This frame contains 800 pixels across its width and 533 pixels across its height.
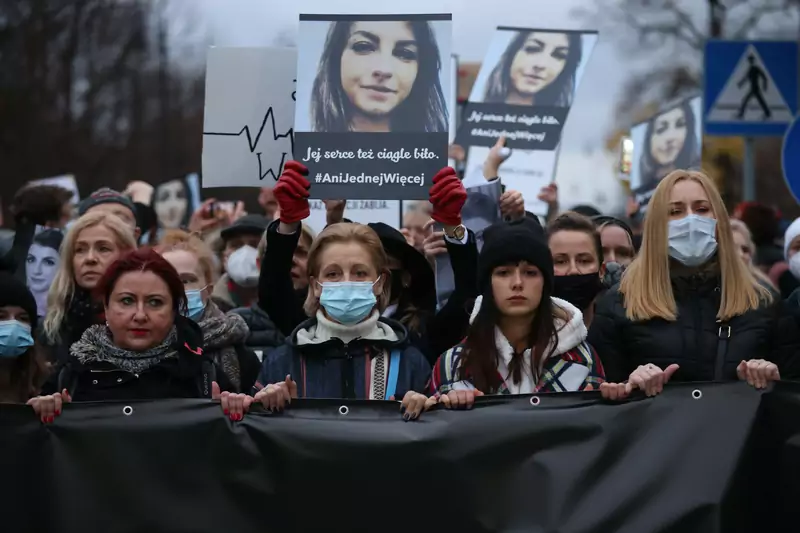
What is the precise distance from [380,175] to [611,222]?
1662 millimetres

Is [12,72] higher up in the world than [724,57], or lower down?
higher up

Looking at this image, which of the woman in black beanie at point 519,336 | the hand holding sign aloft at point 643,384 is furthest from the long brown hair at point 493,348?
the hand holding sign aloft at point 643,384

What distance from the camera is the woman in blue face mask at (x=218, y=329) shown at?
6.26m

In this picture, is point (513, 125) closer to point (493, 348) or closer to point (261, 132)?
point (261, 132)

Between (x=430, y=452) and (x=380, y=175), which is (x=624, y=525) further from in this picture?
(x=380, y=175)

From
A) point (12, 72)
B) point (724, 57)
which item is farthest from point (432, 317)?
point (12, 72)

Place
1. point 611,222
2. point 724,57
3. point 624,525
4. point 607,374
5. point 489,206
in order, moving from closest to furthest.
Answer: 1. point 624,525
2. point 607,374
3. point 489,206
4. point 611,222
5. point 724,57

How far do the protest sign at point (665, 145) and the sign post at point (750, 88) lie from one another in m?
0.17

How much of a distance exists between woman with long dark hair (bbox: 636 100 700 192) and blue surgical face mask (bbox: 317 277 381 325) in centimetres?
601

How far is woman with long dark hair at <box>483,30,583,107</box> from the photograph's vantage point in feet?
32.3

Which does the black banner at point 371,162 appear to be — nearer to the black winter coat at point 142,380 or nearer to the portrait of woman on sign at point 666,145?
the black winter coat at point 142,380

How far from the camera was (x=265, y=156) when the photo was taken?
745cm

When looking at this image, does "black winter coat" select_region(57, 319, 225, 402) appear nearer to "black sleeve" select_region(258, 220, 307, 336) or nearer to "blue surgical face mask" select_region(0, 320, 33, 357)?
"blue surgical face mask" select_region(0, 320, 33, 357)

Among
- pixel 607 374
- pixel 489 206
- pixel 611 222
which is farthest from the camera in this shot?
pixel 611 222
